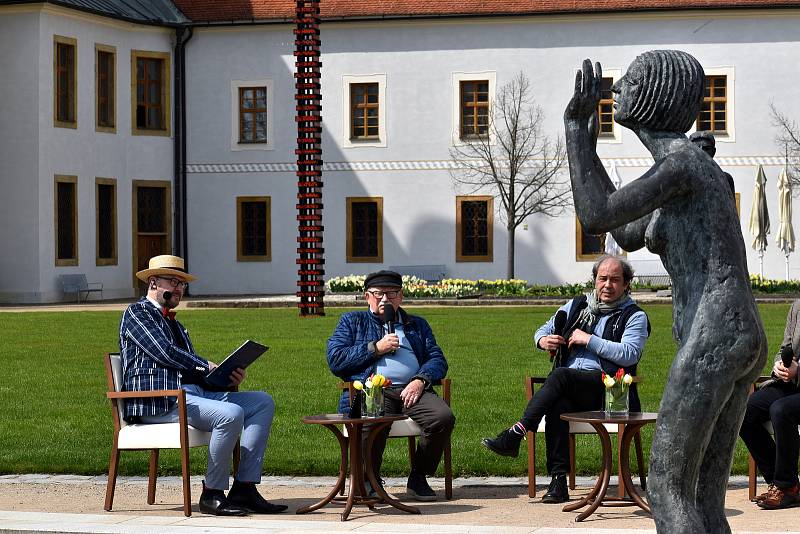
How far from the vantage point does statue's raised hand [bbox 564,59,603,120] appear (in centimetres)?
488

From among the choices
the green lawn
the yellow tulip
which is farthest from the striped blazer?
the yellow tulip

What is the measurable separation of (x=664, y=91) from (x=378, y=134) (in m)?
33.8

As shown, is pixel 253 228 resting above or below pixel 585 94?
below

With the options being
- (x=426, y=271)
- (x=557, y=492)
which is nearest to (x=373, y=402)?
(x=557, y=492)

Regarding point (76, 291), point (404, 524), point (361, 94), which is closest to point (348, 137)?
point (361, 94)

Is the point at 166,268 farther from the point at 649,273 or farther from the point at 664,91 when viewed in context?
the point at 649,273

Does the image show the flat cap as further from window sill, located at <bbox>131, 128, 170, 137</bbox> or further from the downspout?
the downspout

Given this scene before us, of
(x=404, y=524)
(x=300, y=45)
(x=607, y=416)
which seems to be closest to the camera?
(x=404, y=524)

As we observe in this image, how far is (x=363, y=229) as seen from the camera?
127 feet

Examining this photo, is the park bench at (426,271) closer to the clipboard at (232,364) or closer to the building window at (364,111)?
the building window at (364,111)

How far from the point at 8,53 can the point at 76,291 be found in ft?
18.2

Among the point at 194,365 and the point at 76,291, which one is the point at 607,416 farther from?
the point at 76,291

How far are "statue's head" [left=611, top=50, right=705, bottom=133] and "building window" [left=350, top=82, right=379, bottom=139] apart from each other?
33668mm

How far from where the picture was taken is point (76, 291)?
116ft
